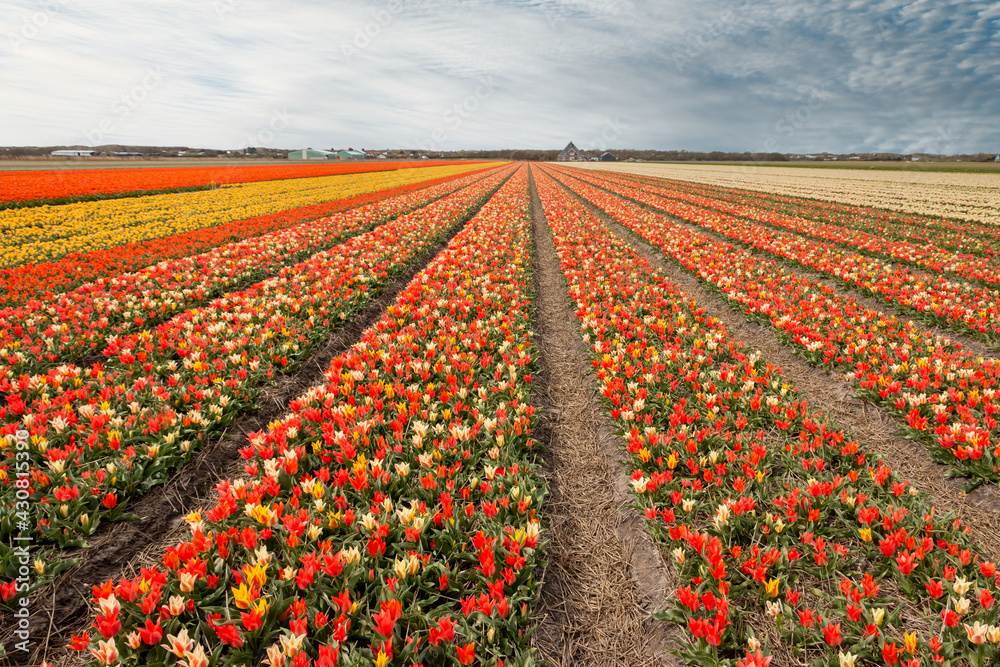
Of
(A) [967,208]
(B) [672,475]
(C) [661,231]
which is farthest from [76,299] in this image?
(A) [967,208]

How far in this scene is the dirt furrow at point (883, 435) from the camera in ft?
13.5

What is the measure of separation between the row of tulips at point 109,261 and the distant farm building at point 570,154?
162002mm

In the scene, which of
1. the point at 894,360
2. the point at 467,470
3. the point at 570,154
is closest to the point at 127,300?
the point at 467,470

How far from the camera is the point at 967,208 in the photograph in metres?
25.9

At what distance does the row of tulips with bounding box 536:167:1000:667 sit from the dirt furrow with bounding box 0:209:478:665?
431 centimetres

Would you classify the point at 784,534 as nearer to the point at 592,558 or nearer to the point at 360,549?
the point at 592,558

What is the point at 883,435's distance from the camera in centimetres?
538

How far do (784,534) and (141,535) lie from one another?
565 centimetres

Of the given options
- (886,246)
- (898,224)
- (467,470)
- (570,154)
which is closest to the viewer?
(467,470)

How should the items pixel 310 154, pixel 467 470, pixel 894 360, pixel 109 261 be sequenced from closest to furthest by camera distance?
pixel 467 470
pixel 894 360
pixel 109 261
pixel 310 154

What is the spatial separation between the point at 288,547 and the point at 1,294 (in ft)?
34.8

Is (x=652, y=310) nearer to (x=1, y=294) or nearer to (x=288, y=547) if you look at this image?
(x=288, y=547)

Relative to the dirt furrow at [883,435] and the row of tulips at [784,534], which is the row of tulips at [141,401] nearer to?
the row of tulips at [784,534]

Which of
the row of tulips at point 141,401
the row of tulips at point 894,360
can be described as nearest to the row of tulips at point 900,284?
the row of tulips at point 894,360
